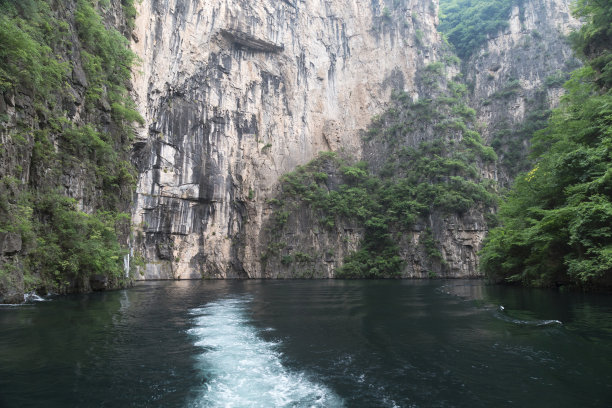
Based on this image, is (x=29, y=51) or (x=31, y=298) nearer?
(x=29, y=51)

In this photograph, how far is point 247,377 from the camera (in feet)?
20.7

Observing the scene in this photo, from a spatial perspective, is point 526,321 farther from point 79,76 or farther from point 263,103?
point 263,103

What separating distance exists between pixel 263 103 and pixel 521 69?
143ft

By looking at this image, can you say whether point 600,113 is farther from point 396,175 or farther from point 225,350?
point 396,175

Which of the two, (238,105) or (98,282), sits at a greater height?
(238,105)

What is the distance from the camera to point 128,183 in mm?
24297

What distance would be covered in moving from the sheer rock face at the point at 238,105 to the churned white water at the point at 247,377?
3473 cm

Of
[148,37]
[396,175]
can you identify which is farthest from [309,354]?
[396,175]

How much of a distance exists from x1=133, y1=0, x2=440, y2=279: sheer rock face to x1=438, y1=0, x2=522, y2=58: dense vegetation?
13.7m

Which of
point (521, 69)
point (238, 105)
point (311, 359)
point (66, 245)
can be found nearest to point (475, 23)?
point (521, 69)

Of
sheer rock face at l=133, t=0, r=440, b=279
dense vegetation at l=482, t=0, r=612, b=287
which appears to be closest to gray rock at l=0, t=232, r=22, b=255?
dense vegetation at l=482, t=0, r=612, b=287

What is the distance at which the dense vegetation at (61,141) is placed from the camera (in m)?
13.4

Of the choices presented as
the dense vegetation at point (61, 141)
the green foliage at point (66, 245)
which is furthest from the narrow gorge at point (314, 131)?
the green foliage at point (66, 245)

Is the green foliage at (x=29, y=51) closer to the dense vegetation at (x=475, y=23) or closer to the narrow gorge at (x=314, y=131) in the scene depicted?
the narrow gorge at (x=314, y=131)
